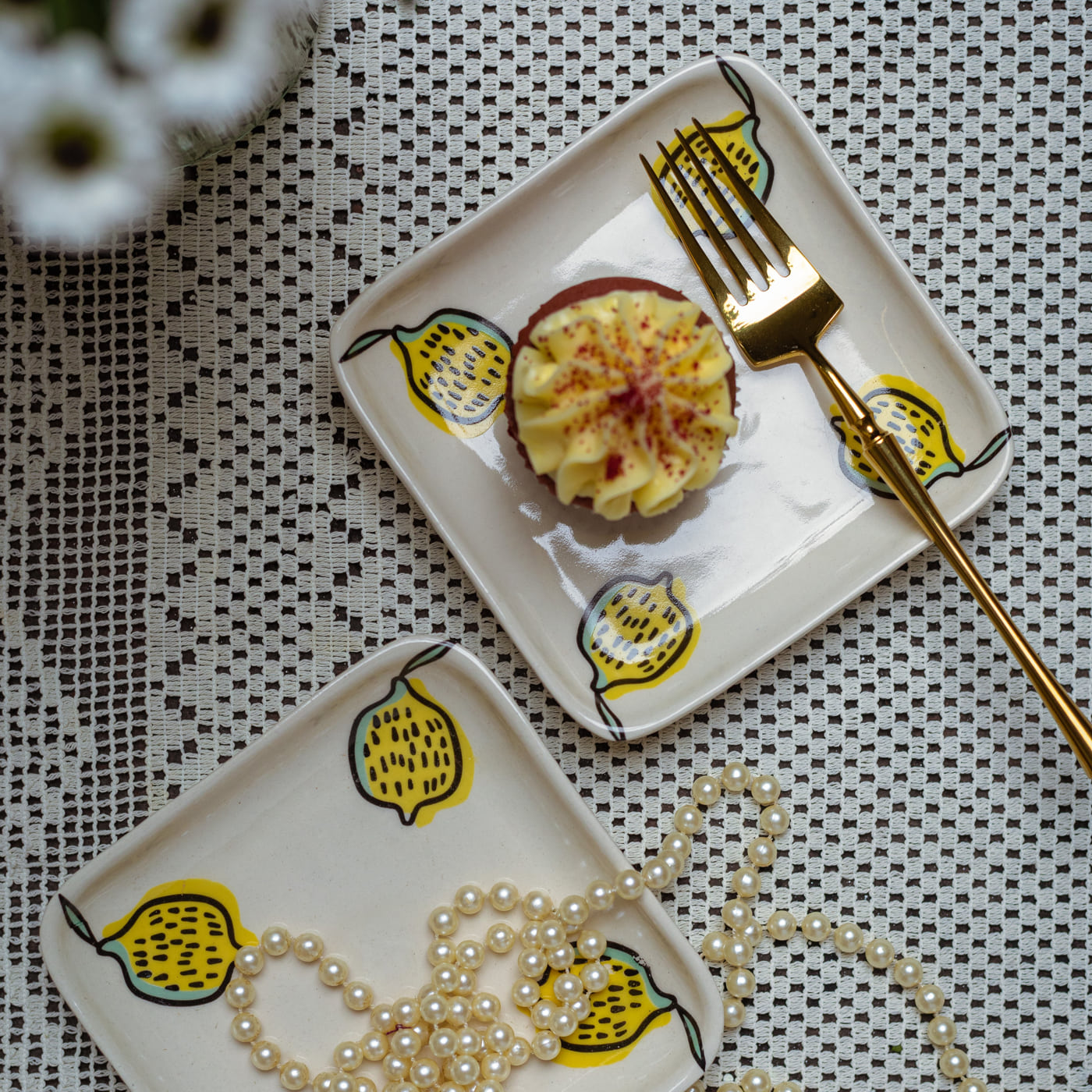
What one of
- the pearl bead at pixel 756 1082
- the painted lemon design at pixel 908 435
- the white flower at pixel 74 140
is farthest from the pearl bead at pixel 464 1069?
the white flower at pixel 74 140

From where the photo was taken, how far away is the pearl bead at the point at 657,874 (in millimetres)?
767

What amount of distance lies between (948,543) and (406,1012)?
0.53m

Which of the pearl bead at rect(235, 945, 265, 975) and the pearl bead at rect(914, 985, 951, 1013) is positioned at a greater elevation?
the pearl bead at rect(235, 945, 265, 975)

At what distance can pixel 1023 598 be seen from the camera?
80 cm

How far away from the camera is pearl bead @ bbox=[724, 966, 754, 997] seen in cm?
78

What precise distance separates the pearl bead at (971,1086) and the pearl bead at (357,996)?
45 centimetres

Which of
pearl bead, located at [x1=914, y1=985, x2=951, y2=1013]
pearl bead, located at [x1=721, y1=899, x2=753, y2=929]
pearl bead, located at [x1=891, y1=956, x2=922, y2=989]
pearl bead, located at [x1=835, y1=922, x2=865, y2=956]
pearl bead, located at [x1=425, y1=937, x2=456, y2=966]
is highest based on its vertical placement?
pearl bead, located at [x1=425, y1=937, x2=456, y2=966]

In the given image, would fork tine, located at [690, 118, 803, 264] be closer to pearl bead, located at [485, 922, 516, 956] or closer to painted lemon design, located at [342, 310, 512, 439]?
painted lemon design, located at [342, 310, 512, 439]

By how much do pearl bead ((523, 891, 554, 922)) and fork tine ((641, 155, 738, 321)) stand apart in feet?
1.50

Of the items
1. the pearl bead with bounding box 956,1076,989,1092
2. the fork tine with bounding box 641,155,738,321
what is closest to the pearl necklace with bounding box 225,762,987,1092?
the pearl bead with bounding box 956,1076,989,1092

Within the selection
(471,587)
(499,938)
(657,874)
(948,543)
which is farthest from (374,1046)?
(948,543)

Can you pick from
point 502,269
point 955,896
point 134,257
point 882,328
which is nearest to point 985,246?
point 882,328

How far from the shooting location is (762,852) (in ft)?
2.57

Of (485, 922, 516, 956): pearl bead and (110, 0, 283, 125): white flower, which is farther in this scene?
(485, 922, 516, 956): pearl bead
